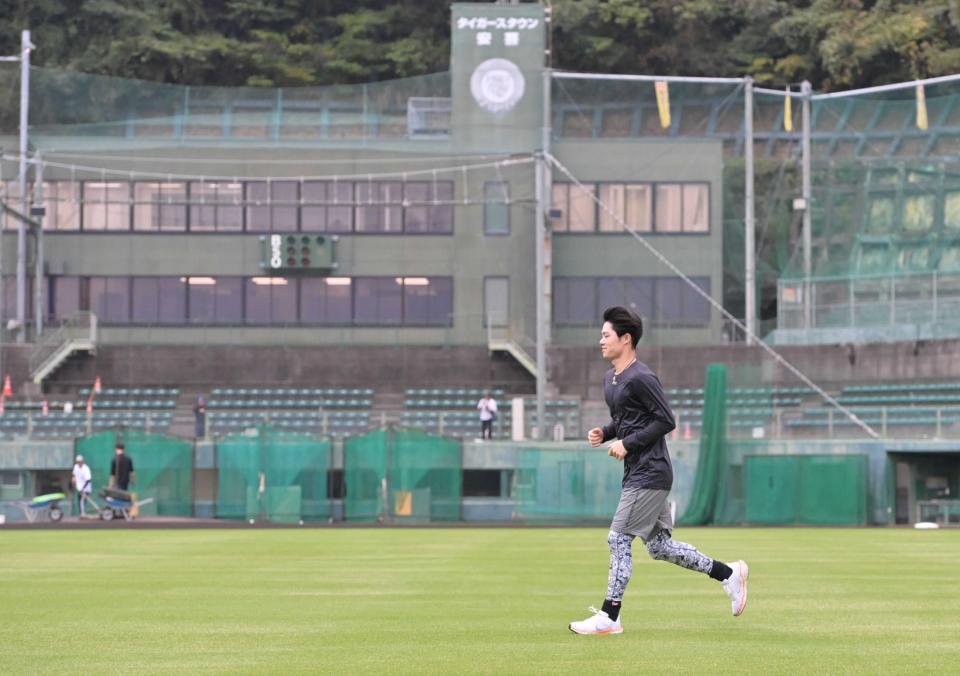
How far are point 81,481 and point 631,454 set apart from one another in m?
31.3

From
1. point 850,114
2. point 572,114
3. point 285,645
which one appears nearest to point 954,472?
point 850,114

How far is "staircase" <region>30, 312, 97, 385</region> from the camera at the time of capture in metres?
61.6

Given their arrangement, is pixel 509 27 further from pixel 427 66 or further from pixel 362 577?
pixel 362 577

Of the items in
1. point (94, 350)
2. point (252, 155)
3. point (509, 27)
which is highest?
point (509, 27)

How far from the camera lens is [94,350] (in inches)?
2499

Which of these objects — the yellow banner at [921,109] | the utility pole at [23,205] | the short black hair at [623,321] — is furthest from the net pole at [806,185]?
the short black hair at [623,321]

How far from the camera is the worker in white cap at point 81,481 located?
41.3 meters

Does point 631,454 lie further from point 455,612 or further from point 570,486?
point 570,486

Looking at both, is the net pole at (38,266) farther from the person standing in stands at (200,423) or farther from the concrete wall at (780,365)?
the concrete wall at (780,365)

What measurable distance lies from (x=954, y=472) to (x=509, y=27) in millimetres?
29456

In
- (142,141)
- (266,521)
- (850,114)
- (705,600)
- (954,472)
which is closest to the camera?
(705,600)

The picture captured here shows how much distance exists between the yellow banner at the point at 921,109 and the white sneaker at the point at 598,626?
50463mm

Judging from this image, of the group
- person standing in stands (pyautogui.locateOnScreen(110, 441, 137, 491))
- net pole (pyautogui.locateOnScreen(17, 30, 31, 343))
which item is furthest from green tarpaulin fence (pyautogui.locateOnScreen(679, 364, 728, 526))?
net pole (pyautogui.locateOnScreen(17, 30, 31, 343))

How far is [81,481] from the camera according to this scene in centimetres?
4147
